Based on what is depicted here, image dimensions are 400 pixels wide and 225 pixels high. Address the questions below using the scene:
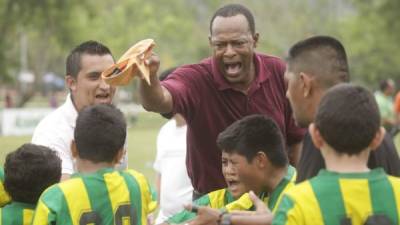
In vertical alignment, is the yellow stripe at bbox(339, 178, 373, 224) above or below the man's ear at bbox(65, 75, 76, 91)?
below

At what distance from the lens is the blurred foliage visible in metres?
46.3

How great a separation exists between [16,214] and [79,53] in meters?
1.53

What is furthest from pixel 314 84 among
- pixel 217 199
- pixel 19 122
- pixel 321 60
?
pixel 19 122

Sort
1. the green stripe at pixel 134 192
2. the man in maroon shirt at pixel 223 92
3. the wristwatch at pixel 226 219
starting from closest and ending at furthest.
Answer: the wristwatch at pixel 226 219 < the green stripe at pixel 134 192 < the man in maroon shirt at pixel 223 92

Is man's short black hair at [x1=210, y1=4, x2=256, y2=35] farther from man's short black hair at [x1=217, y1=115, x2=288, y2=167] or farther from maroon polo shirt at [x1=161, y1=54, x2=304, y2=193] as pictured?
man's short black hair at [x1=217, y1=115, x2=288, y2=167]

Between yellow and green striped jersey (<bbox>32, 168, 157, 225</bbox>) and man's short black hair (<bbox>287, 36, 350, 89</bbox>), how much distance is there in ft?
3.97

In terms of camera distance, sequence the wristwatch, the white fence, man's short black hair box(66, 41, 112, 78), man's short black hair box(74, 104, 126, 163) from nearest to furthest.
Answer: the wristwatch, man's short black hair box(74, 104, 126, 163), man's short black hair box(66, 41, 112, 78), the white fence

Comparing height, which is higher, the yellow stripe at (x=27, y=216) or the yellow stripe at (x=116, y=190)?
the yellow stripe at (x=116, y=190)

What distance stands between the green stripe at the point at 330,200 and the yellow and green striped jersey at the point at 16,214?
1.99m

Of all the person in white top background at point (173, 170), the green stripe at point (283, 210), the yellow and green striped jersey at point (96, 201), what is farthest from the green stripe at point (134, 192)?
the person in white top background at point (173, 170)

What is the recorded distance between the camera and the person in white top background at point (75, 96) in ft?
19.1

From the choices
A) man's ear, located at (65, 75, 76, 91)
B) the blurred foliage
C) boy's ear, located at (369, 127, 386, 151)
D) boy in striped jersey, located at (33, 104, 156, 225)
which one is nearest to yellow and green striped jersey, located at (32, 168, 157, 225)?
boy in striped jersey, located at (33, 104, 156, 225)

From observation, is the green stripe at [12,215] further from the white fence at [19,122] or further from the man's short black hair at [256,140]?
the white fence at [19,122]

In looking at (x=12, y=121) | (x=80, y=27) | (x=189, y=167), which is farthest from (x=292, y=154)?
(x=80, y=27)
